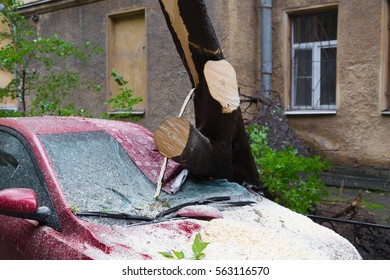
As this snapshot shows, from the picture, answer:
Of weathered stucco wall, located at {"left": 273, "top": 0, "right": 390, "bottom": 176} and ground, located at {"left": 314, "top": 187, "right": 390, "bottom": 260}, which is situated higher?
weathered stucco wall, located at {"left": 273, "top": 0, "right": 390, "bottom": 176}

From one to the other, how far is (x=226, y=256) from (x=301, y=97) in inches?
251

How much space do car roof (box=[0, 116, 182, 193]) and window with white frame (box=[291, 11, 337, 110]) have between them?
5.19 metres

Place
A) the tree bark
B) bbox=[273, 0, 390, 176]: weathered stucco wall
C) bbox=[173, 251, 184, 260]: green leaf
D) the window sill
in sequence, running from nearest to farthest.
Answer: bbox=[173, 251, 184, 260]: green leaf
the tree bark
bbox=[273, 0, 390, 176]: weathered stucco wall
the window sill

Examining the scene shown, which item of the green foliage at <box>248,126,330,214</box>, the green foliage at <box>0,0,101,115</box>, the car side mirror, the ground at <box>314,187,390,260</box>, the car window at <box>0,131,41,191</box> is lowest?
the ground at <box>314,187,390,260</box>

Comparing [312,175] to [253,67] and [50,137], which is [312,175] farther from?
[253,67]

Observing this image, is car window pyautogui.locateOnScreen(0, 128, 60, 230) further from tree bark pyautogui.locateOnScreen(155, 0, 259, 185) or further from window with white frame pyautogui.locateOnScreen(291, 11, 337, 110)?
window with white frame pyautogui.locateOnScreen(291, 11, 337, 110)

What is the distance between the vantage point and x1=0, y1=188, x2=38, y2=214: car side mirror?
2562 mm

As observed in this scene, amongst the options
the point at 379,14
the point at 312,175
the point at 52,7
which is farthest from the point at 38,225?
the point at 52,7

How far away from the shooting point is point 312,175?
4.86m

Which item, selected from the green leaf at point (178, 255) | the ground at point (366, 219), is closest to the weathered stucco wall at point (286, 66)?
the ground at point (366, 219)

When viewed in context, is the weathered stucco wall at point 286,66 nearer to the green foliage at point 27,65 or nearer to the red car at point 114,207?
the green foliage at point 27,65

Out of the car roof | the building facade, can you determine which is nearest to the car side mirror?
the car roof

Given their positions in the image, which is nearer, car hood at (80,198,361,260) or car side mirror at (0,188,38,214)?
car hood at (80,198,361,260)

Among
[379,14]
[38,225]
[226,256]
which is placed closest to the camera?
[226,256]
